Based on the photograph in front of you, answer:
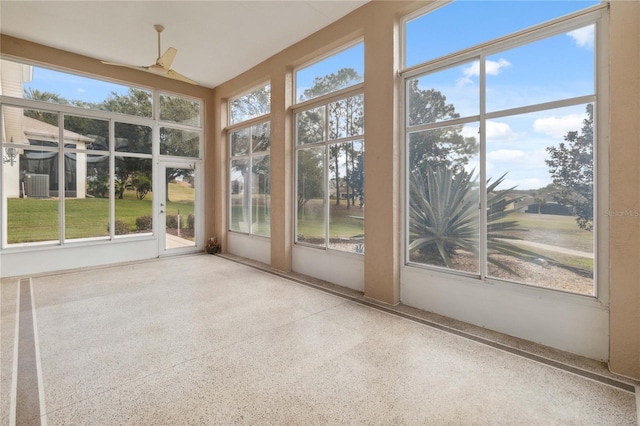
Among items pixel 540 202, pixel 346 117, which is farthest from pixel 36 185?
pixel 540 202

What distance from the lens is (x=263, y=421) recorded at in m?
1.84

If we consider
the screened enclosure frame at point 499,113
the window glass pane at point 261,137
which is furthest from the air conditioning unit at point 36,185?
the screened enclosure frame at point 499,113

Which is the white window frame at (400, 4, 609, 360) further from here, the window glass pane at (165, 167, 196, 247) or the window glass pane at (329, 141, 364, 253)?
the window glass pane at (165, 167, 196, 247)

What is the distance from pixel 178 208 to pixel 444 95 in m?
6.04

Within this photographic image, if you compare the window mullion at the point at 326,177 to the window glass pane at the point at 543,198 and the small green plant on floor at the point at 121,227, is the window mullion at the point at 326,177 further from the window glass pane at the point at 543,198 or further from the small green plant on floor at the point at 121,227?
the small green plant on floor at the point at 121,227

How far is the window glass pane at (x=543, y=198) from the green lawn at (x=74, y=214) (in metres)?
A: 6.47

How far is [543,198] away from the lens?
2.94 meters

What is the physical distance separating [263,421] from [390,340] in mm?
1464

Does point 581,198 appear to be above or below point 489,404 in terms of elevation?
above

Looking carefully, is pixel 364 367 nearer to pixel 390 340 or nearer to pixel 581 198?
pixel 390 340

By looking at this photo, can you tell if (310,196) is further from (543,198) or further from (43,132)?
(43,132)

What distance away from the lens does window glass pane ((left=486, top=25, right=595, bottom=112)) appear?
2.67m

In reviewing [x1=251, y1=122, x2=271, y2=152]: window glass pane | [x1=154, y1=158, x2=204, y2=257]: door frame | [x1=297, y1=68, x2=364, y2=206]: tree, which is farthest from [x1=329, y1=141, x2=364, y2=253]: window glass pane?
[x1=154, y1=158, x2=204, y2=257]: door frame

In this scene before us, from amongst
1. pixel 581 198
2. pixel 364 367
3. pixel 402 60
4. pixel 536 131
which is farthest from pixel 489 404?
pixel 402 60
